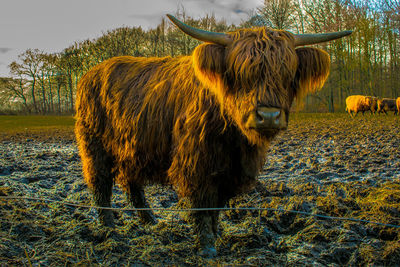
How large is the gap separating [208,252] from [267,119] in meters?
1.13

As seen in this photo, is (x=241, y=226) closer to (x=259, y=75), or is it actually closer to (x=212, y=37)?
(x=259, y=75)

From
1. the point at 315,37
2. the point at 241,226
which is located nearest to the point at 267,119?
the point at 315,37

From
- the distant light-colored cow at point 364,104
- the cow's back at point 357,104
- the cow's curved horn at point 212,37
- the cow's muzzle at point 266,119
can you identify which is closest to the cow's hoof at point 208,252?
the cow's muzzle at point 266,119

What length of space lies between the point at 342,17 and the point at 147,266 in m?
24.7

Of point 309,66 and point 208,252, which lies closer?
point 309,66

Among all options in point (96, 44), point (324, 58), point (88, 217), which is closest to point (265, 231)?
point (324, 58)

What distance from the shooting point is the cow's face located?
5.75ft

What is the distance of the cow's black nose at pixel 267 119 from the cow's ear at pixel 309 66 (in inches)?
18.6

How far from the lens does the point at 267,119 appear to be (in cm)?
169

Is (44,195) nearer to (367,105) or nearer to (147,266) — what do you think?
(147,266)

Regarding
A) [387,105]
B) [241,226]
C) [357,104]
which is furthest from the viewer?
[357,104]

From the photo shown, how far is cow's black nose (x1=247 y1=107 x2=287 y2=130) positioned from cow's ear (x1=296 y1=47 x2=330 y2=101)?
47cm

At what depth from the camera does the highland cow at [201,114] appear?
1849 mm

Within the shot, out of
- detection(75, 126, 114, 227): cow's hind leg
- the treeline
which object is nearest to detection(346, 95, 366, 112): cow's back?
the treeline
